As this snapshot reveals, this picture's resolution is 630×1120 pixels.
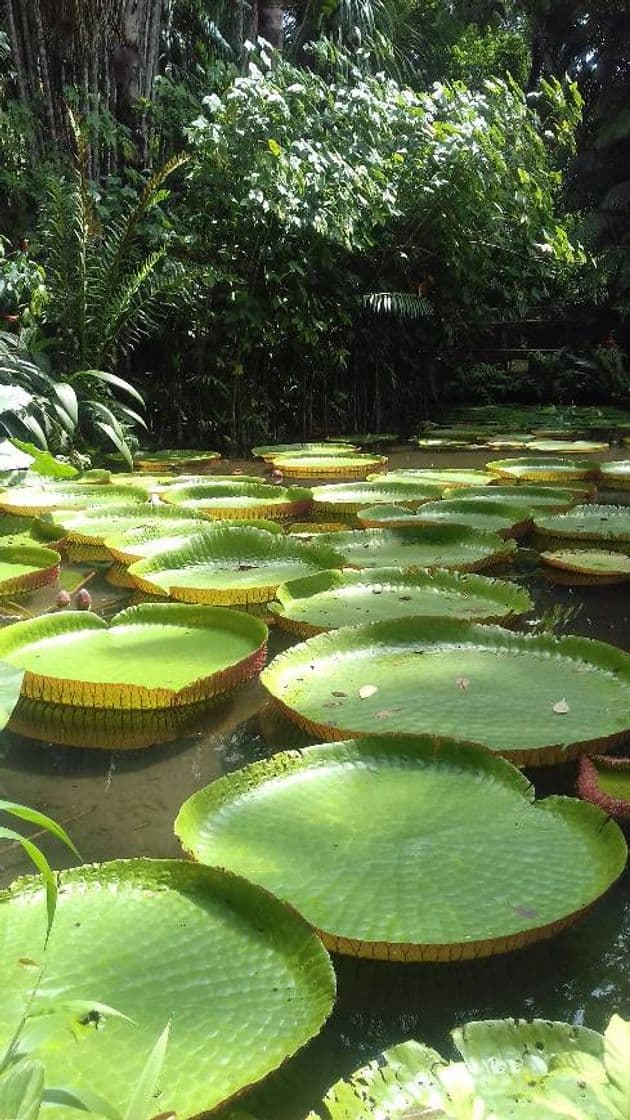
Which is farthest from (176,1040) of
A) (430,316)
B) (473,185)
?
(430,316)

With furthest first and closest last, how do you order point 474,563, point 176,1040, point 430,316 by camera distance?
point 430,316 → point 474,563 → point 176,1040

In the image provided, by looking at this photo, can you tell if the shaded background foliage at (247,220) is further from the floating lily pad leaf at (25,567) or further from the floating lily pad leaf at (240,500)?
the floating lily pad leaf at (25,567)

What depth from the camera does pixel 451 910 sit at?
96 centimetres

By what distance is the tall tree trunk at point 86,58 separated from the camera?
18.8 feet

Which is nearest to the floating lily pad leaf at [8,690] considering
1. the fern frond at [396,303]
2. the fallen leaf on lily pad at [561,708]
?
the fallen leaf on lily pad at [561,708]

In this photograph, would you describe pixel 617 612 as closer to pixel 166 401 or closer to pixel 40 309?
pixel 40 309

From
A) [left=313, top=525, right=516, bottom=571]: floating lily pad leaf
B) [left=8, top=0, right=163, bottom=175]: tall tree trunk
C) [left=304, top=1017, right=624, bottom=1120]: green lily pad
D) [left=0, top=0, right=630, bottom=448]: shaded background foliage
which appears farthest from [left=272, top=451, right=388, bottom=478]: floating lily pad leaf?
[left=304, top=1017, right=624, bottom=1120]: green lily pad

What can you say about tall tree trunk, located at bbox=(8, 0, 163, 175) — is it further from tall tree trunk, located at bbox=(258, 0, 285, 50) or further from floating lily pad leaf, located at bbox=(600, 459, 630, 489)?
floating lily pad leaf, located at bbox=(600, 459, 630, 489)

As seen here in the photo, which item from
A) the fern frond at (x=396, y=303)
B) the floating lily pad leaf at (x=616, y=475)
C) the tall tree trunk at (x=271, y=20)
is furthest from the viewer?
the tall tree trunk at (x=271, y=20)

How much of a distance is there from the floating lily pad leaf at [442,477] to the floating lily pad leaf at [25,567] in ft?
5.88

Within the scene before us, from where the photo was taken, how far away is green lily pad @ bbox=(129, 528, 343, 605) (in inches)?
87.3

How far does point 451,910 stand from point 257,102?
5.90m

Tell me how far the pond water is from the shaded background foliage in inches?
145

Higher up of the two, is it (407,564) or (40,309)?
(40,309)
